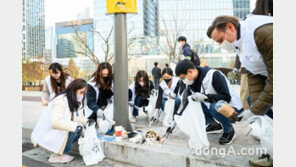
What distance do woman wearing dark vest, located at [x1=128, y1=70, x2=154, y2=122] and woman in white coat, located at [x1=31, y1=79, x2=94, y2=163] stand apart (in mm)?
1616

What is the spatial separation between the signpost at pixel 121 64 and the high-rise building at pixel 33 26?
57.7m

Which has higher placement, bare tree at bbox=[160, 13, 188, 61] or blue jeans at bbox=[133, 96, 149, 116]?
bare tree at bbox=[160, 13, 188, 61]

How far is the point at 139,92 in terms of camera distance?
406 centimetres

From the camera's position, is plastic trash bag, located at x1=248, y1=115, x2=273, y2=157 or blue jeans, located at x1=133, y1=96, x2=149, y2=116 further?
blue jeans, located at x1=133, y1=96, x2=149, y2=116

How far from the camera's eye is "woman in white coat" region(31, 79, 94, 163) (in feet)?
7.27

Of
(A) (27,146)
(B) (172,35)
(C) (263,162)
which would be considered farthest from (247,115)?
(B) (172,35)

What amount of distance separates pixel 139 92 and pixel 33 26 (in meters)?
72.8

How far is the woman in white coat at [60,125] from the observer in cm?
222

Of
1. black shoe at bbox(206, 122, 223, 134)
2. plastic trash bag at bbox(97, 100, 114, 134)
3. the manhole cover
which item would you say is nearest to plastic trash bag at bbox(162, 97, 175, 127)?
black shoe at bbox(206, 122, 223, 134)

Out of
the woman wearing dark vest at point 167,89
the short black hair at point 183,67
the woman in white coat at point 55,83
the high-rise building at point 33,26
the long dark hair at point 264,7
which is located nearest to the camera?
the long dark hair at point 264,7

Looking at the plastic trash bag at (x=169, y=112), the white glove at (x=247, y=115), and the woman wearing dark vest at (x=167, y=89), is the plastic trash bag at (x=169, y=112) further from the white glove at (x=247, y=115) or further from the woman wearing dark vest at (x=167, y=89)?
the white glove at (x=247, y=115)

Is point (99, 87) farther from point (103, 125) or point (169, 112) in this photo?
point (169, 112)

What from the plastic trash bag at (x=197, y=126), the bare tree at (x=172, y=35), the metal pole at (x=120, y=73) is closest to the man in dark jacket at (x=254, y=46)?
the plastic trash bag at (x=197, y=126)

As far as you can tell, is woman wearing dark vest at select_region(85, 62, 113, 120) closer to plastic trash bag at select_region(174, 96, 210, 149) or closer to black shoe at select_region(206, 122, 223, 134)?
plastic trash bag at select_region(174, 96, 210, 149)
